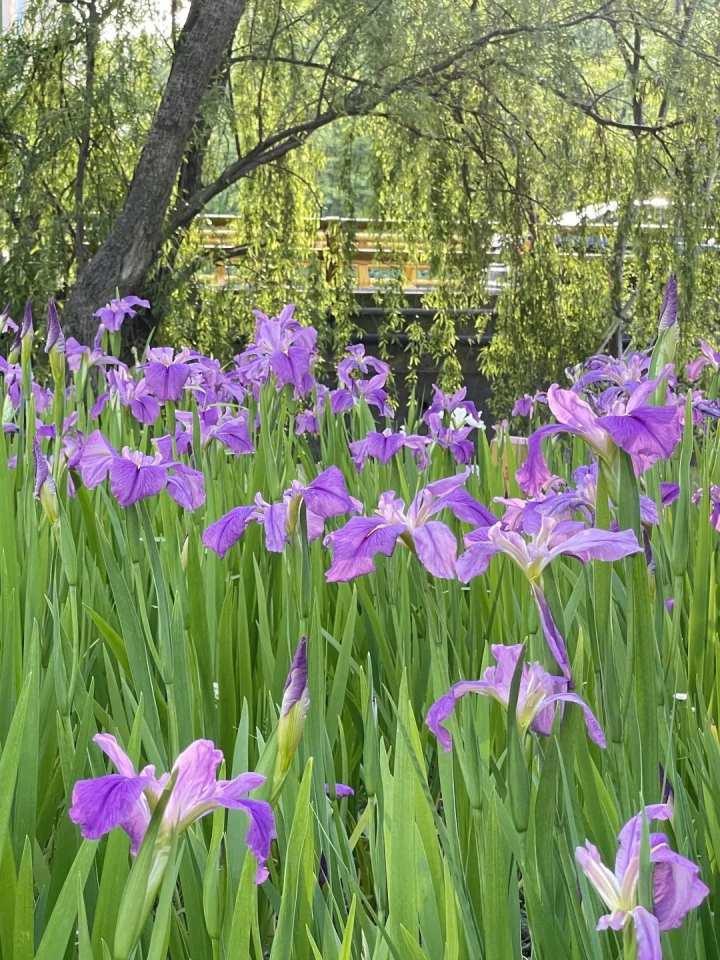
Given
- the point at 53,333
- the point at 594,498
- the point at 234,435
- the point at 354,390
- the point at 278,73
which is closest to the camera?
the point at 594,498

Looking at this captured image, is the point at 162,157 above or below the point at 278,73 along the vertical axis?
below

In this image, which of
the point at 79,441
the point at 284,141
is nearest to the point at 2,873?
the point at 79,441

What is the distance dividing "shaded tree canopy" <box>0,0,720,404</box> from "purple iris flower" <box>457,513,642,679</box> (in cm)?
419

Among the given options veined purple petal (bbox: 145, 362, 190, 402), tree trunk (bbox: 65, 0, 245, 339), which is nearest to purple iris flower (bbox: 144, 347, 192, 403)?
veined purple petal (bbox: 145, 362, 190, 402)

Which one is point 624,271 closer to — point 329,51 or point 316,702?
point 329,51

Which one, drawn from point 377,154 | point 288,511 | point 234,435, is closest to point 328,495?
→ point 288,511

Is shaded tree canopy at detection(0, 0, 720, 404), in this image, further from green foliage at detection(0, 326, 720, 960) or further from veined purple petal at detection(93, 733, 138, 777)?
veined purple petal at detection(93, 733, 138, 777)

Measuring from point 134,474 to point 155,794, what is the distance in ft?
1.89

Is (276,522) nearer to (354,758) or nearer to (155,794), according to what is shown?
(354,758)

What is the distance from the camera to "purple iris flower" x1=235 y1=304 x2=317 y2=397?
6.40 ft

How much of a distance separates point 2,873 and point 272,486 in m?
0.93

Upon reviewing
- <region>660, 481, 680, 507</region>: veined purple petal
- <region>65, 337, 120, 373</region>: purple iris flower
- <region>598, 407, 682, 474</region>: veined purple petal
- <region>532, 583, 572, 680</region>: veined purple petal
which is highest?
<region>598, 407, 682, 474</region>: veined purple petal

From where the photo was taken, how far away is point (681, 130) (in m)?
5.28

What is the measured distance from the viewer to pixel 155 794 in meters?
0.56
